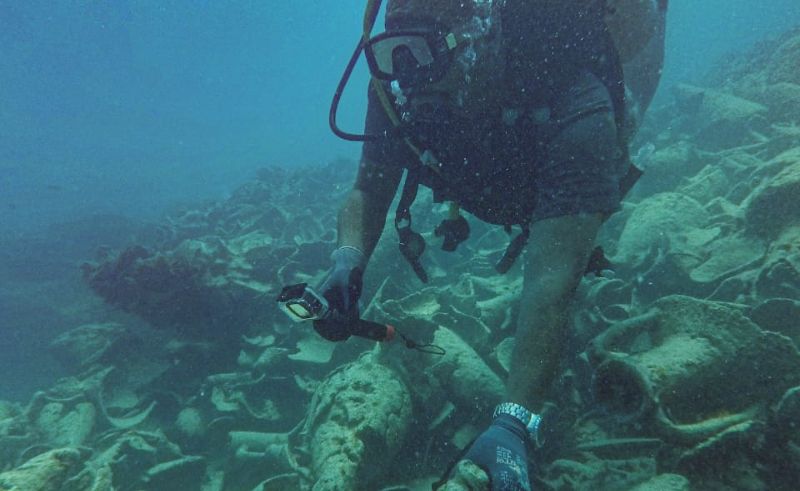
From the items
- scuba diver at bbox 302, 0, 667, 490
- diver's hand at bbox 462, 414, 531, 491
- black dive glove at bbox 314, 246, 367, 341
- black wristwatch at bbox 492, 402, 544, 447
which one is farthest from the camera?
black dive glove at bbox 314, 246, 367, 341

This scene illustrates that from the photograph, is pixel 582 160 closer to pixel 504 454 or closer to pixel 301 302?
pixel 504 454

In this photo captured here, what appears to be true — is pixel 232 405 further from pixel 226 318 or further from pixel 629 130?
pixel 629 130

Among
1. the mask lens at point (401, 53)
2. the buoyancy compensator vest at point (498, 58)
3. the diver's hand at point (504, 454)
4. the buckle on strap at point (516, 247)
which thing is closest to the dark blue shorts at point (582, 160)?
the buoyancy compensator vest at point (498, 58)

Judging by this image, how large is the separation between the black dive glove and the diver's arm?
0.31 meters

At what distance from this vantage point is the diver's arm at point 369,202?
10.5 ft

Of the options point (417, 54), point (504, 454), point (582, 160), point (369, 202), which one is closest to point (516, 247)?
point (582, 160)

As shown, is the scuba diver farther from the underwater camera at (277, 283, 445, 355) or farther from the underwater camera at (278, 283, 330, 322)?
the underwater camera at (278, 283, 330, 322)

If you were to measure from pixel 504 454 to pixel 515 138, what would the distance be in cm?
190

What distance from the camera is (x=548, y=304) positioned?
207 cm

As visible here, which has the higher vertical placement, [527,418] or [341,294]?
[341,294]

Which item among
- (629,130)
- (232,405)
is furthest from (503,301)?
(232,405)

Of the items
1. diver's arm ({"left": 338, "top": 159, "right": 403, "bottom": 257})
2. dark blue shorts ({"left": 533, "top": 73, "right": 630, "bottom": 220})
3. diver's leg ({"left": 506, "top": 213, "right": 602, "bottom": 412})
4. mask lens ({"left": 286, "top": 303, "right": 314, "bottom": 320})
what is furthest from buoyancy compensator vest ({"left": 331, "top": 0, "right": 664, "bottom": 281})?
mask lens ({"left": 286, "top": 303, "right": 314, "bottom": 320})

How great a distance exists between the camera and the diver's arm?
319cm

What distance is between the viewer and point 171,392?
5090mm
